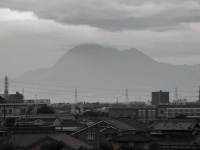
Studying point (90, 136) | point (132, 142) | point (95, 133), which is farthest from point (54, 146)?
point (95, 133)

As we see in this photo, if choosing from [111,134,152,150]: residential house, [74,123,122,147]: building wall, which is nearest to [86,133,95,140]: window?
[74,123,122,147]: building wall

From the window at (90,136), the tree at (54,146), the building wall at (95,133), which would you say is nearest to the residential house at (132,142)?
the building wall at (95,133)

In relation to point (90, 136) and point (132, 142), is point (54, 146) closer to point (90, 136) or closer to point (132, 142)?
point (132, 142)

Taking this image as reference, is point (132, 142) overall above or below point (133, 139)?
below

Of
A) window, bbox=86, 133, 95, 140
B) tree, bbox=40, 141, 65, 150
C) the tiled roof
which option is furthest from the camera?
window, bbox=86, 133, 95, 140

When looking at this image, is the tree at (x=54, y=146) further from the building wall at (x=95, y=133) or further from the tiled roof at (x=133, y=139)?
the building wall at (x=95, y=133)

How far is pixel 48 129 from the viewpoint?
56.2m

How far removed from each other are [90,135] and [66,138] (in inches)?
492

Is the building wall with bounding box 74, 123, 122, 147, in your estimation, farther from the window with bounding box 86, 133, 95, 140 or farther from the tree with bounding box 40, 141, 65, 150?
the tree with bounding box 40, 141, 65, 150

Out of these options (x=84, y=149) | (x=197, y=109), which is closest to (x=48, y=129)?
(x=84, y=149)

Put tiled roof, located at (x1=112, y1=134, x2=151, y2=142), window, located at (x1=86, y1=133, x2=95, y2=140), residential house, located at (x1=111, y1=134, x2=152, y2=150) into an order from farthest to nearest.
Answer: window, located at (x1=86, y1=133, x2=95, y2=140) → tiled roof, located at (x1=112, y1=134, x2=151, y2=142) → residential house, located at (x1=111, y1=134, x2=152, y2=150)

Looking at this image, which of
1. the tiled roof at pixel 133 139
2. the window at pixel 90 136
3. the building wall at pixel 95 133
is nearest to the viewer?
the tiled roof at pixel 133 139

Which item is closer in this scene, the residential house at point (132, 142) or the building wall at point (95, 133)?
the residential house at point (132, 142)

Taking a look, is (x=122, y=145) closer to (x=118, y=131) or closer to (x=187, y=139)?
(x=187, y=139)
